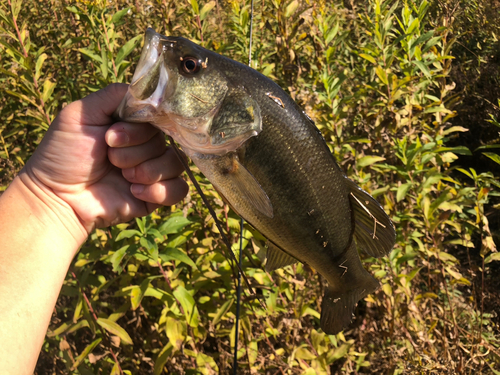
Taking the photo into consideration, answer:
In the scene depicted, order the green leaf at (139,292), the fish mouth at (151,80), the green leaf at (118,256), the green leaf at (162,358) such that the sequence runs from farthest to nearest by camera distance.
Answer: the green leaf at (162,358) < the green leaf at (139,292) < the green leaf at (118,256) < the fish mouth at (151,80)

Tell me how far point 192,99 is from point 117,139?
0.36 meters

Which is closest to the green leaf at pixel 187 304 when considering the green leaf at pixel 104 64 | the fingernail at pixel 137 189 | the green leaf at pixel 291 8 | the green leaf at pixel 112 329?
the green leaf at pixel 112 329

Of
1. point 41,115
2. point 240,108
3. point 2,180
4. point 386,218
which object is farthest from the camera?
point 2,180

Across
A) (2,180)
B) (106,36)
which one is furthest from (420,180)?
(2,180)

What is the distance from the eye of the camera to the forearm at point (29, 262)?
4.46 feet

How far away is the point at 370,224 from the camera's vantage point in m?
1.49

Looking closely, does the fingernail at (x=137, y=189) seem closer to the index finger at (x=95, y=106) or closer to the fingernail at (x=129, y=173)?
the fingernail at (x=129, y=173)

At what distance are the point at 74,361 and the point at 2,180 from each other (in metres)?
1.38

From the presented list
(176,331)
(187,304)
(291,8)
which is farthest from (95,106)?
(291,8)

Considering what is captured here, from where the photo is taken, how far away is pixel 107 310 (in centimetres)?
303

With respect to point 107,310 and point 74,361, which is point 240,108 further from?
point 107,310

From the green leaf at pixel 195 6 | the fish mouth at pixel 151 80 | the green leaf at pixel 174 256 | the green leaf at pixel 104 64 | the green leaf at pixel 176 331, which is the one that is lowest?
the green leaf at pixel 176 331

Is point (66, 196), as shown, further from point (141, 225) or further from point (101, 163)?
point (141, 225)

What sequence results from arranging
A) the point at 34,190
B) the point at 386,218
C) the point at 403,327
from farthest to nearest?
the point at 403,327 → the point at 34,190 → the point at 386,218
